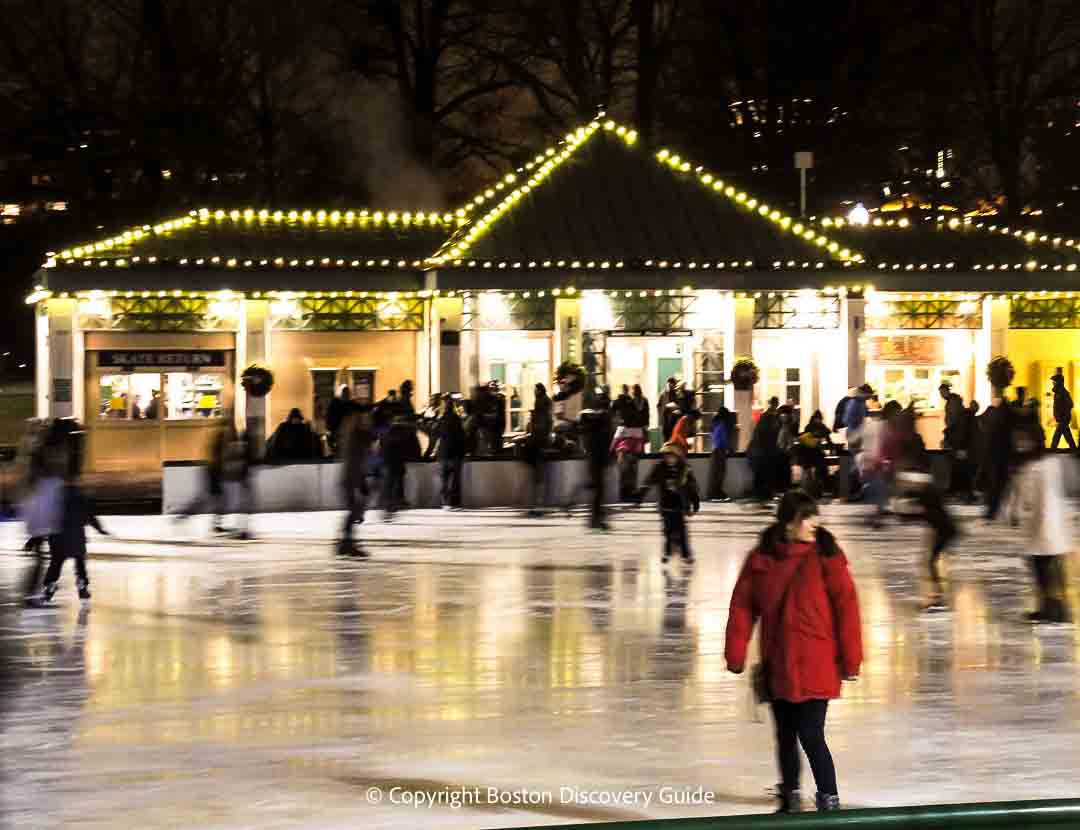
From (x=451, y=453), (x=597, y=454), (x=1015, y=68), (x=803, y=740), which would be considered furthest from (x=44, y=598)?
(x=1015, y=68)

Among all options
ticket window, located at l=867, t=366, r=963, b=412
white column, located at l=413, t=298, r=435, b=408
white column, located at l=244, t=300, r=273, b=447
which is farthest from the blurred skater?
ticket window, located at l=867, t=366, r=963, b=412

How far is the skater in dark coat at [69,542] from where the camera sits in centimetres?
1569

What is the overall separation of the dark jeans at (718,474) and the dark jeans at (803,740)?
19.0 meters

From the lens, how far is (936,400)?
34.3 m

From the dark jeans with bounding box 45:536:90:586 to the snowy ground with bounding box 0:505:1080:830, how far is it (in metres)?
0.34

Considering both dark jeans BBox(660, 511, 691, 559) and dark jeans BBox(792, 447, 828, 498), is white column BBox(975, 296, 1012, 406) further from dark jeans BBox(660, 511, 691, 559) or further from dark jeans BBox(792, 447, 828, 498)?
dark jeans BBox(660, 511, 691, 559)

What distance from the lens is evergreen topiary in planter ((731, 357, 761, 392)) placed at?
31156 millimetres

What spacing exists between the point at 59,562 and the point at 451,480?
10322mm

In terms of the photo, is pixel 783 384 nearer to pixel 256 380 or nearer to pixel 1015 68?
pixel 256 380

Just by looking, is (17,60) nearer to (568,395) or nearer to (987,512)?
(568,395)

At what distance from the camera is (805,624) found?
762 centimetres

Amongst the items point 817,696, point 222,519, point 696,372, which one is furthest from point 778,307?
point 817,696

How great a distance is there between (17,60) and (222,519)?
23.5 m

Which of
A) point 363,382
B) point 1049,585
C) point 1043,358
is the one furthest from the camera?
point 1043,358
